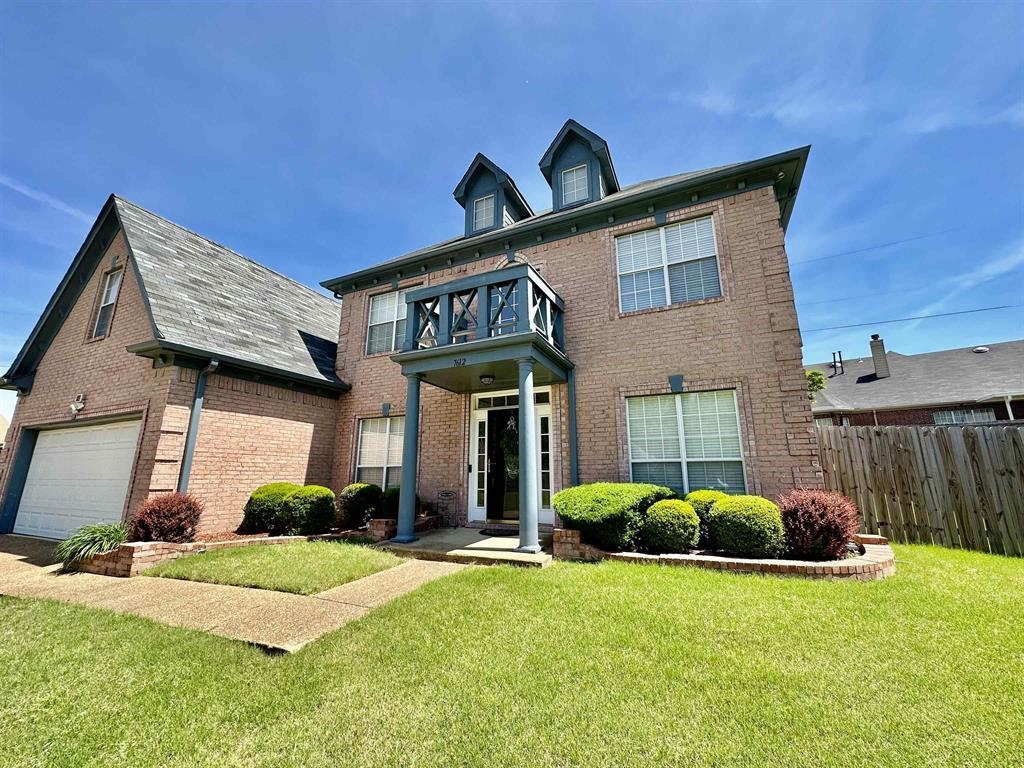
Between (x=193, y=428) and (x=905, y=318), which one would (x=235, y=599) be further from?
(x=905, y=318)

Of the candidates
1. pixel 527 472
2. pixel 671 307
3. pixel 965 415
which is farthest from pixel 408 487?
pixel 965 415

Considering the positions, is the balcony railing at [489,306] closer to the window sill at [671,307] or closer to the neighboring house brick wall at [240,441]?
the window sill at [671,307]

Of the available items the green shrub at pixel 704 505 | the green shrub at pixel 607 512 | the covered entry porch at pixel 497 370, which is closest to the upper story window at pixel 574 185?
the covered entry porch at pixel 497 370

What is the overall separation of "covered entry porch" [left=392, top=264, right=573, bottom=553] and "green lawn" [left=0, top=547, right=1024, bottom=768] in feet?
10.2

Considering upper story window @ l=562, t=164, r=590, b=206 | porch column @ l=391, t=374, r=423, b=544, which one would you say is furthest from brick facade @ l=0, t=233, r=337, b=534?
upper story window @ l=562, t=164, r=590, b=206

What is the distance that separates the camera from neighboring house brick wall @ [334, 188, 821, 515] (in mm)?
7012

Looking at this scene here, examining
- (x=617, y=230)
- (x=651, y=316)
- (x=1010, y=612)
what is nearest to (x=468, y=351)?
(x=651, y=316)

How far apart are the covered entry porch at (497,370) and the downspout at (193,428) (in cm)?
368

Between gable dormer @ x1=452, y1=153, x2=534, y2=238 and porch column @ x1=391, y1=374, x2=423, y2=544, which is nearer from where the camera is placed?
porch column @ x1=391, y1=374, x2=423, y2=544

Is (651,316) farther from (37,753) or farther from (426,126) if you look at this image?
(37,753)

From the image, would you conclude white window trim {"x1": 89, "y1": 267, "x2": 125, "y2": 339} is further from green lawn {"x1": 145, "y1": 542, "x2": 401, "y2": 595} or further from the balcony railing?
the balcony railing

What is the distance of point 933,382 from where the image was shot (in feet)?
57.3

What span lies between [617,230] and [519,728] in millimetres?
8962

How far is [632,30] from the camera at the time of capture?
729 cm
